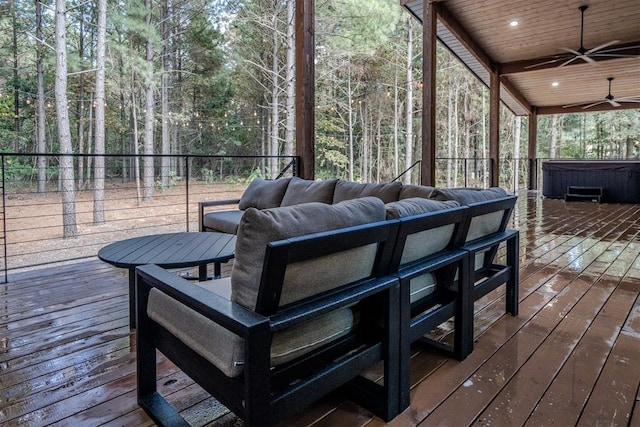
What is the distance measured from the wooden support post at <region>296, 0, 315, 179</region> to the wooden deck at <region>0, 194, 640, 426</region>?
231 centimetres

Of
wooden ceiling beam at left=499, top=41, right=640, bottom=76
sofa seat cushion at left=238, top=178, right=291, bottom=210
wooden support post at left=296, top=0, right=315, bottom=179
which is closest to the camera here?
sofa seat cushion at left=238, top=178, right=291, bottom=210

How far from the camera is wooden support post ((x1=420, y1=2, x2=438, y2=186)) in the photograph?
18.5 feet

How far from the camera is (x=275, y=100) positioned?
1112 centimetres

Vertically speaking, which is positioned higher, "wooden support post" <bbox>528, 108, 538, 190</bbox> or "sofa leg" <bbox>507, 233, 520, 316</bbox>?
"wooden support post" <bbox>528, 108, 538, 190</bbox>

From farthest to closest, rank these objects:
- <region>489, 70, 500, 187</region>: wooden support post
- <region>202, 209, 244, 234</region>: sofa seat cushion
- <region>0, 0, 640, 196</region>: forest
Result: <region>0, 0, 640, 196</region>: forest < <region>489, 70, 500, 187</region>: wooden support post < <region>202, 209, 244, 234</region>: sofa seat cushion

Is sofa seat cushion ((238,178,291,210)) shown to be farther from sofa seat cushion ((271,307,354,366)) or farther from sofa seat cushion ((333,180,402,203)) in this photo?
sofa seat cushion ((271,307,354,366))

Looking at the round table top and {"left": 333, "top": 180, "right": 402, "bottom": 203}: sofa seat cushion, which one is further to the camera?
{"left": 333, "top": 180, "right": 402, "bottom": 203}: sofa seat cushion

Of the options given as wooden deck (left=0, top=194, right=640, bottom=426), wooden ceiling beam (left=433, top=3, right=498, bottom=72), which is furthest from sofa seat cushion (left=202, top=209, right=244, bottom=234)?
wooden ceiling beam (left=433, top=3, right=498, bottom=72)

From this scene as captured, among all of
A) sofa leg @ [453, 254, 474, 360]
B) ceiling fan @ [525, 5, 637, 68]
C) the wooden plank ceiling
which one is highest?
the wooden plank ceiling

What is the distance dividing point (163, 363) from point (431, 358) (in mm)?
1269

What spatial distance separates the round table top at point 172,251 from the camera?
2.19 metres

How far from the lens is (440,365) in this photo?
1.91m

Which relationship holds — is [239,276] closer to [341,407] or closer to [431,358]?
[341,407]

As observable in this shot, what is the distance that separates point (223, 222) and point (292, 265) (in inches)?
108
